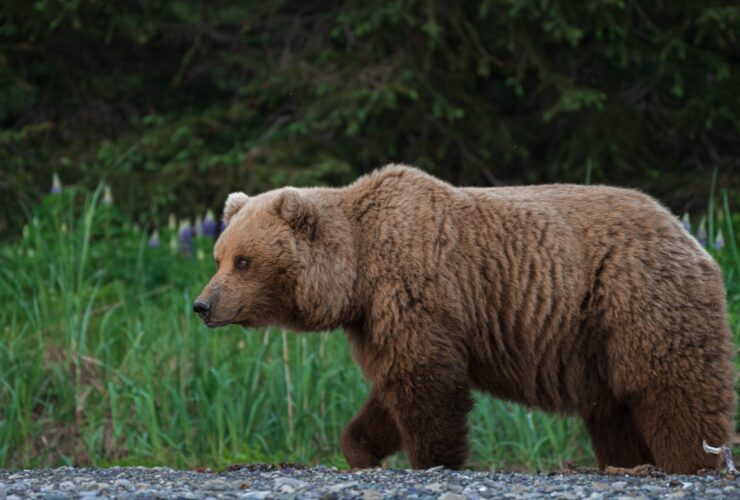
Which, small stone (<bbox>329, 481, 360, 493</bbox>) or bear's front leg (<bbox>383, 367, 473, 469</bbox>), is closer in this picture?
small stone (<bbox>329, 481, 360, 493</bbox>)

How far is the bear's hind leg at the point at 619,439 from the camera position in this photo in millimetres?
5215

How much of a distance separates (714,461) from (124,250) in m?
5.89

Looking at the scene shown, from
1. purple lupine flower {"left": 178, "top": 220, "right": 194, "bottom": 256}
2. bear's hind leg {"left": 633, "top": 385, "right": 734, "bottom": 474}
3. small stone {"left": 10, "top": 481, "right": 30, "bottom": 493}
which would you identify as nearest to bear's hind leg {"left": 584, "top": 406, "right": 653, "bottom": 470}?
bear's hind leg {"left": 633, "top": 385, "right": 734, "bottom": 474}

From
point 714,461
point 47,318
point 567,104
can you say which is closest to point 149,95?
point 567,104

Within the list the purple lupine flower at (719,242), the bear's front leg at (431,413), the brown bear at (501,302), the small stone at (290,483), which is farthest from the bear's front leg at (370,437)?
the purple lupine flower at (719,242)

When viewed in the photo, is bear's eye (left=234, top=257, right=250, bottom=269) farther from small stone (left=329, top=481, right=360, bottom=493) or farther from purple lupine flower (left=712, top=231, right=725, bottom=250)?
purple lupine flower (left=712, top=231, right=725, bottom=250)

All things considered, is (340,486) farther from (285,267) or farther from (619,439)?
(619,439)

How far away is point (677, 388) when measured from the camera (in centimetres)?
490

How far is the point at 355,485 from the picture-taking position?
398 centimetres

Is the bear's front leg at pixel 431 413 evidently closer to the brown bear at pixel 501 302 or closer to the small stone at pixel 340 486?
the brown bear at pixel 501 302

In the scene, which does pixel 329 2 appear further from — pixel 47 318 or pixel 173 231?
pixel 47 318

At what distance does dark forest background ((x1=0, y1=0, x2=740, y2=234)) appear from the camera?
10594 millimetres

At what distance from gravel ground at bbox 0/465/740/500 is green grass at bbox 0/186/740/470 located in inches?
72.5

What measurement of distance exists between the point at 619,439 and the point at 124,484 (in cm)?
232
